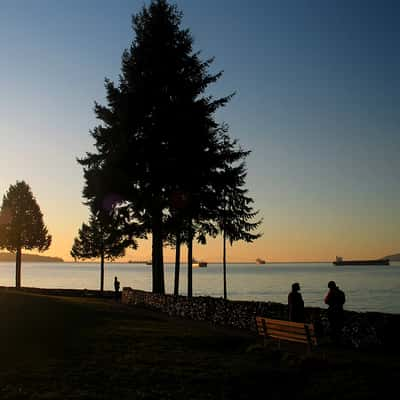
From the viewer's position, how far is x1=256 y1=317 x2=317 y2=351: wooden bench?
13.5 metres

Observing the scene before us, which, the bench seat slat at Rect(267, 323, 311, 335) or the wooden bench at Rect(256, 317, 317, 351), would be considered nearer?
the wooden bench at Rect(256, 317, 317, 351)

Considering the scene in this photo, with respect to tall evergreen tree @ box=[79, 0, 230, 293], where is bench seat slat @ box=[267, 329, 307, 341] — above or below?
below

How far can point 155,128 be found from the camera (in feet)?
107

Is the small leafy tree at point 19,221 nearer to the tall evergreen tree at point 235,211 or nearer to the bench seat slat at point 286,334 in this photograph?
the tall evergreen tree at point 235,211

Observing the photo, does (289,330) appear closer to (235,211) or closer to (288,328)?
(288,328)

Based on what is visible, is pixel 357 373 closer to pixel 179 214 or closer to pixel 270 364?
pixel 270 364

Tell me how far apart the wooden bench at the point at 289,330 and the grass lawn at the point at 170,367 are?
1.38 ft

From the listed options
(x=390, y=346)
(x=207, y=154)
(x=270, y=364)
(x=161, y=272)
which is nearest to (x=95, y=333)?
(x=270, y=364)

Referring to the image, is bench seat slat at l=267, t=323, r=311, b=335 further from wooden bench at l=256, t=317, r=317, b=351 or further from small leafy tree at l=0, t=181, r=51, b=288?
small leafy tree at l=0, t=181, r=51, b=288

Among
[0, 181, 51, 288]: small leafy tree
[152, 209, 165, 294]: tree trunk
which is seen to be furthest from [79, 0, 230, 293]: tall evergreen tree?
[0, 181, 51, 288]: small leafy tree

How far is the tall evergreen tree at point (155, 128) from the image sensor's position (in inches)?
1281

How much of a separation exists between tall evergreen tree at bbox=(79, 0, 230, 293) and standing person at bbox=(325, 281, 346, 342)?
56.4 ft

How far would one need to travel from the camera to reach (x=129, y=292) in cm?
3706

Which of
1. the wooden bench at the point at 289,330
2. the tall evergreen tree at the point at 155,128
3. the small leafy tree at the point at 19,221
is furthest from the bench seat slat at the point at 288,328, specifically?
the small leafy tree at the point at 19,221
